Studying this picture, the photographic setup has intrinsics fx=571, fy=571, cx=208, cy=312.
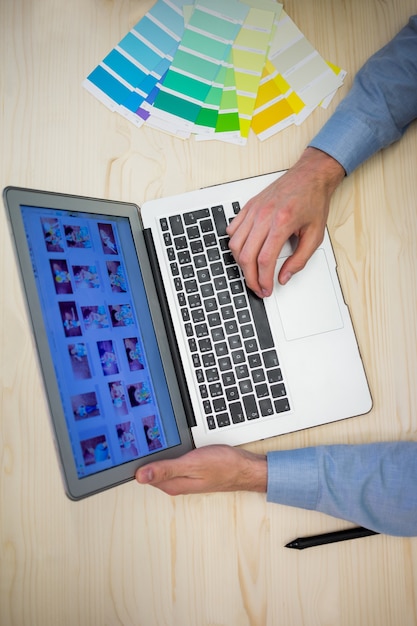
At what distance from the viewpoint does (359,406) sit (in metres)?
0.89

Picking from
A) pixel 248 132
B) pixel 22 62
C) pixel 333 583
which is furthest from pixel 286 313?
pixel 22 62

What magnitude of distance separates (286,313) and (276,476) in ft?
0.81

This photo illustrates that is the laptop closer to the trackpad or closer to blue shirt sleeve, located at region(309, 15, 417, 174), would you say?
the trackpad

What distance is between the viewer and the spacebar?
0.88 metres

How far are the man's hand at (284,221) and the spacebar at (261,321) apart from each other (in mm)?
16

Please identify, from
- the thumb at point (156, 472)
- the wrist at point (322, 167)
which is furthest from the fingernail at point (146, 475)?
the wrist at point (322, 167)

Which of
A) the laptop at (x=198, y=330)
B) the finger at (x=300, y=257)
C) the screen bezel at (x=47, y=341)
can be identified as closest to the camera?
the screen bezel at (x=47, y=341)

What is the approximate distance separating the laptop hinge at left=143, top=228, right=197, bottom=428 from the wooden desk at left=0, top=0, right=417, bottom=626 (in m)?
0.10

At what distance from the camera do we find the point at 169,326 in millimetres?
867

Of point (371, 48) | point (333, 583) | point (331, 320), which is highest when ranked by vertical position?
point (371, 48)

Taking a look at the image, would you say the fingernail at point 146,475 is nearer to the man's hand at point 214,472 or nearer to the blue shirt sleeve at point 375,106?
the man's hand at point 214,472

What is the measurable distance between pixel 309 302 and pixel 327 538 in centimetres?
36

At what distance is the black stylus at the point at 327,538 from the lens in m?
0.86

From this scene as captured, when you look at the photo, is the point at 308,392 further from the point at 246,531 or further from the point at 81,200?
the point at 81,200
